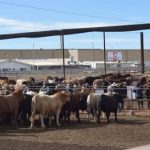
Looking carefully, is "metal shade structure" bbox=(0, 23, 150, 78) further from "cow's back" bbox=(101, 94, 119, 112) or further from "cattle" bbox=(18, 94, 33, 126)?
"cow's back" bbox=(101, 94, 119, 112)

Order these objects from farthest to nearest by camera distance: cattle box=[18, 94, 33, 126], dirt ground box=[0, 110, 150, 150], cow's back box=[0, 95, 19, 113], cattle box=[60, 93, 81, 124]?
cattle box=[60, 93, 81, 124], cattle box=[18, 94, 33, 126], cow's back box=[0, 95, 19, 113], dirt ground box=[0, 110, 150, 150]

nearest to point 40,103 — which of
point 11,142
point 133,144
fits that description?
point 11,142

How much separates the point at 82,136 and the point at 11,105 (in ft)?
12.9

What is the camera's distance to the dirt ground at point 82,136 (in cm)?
1352

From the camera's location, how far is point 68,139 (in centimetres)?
1527

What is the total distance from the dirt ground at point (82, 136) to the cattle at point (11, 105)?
1.66 ft

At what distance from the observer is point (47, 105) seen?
19000 mm

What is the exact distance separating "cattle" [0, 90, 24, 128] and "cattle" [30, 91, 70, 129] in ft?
2.30

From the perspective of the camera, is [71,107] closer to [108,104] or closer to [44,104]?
[108,104]

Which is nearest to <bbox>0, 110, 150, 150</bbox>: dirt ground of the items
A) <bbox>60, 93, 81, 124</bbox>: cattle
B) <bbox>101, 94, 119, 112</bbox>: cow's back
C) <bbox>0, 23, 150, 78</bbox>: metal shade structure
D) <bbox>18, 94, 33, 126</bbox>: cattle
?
<bbox>60, 93, 81, 124</bbox>: cattle

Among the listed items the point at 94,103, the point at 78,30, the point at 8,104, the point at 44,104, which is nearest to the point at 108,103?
the point at 94,103

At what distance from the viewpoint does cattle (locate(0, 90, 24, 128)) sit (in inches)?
729

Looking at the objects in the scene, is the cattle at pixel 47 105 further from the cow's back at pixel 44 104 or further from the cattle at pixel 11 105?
the cattle at pixel 11 105

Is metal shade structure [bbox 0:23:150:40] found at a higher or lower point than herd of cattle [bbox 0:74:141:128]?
higher
